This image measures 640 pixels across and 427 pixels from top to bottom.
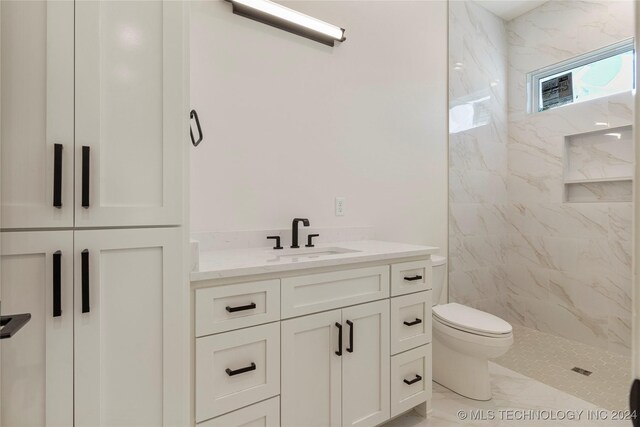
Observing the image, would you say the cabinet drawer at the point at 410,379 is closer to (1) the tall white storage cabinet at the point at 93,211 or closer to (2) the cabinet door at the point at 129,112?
(1) the tall white storage cabinet at the point at 93,211

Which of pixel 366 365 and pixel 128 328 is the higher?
pixel 128 328

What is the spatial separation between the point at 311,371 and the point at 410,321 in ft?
2.00

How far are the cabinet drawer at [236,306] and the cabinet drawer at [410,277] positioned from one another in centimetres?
64

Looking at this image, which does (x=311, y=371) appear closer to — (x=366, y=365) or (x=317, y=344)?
(x=317, y=344)

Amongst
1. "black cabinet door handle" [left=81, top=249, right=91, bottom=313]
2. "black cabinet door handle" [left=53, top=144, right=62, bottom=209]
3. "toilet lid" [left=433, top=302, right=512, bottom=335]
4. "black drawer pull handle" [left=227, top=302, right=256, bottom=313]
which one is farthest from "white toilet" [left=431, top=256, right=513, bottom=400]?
"black cabinet door handle" [left=53, top=144, right=62, bottom=209]

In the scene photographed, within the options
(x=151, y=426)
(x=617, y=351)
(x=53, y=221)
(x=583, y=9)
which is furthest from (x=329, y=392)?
(x=583, y=9)

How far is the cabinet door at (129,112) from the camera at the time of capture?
933mm

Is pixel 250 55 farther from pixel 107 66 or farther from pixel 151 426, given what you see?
pixel 151 426

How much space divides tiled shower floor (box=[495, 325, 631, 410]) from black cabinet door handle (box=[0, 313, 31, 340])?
2644mm

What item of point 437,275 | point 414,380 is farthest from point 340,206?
point 414,380

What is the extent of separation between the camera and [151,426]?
1.03 m

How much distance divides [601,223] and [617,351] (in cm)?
97

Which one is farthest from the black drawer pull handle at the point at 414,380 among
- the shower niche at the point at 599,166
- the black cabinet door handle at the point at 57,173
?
the shower niche at the point at 599,166

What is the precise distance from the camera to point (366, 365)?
150cm
